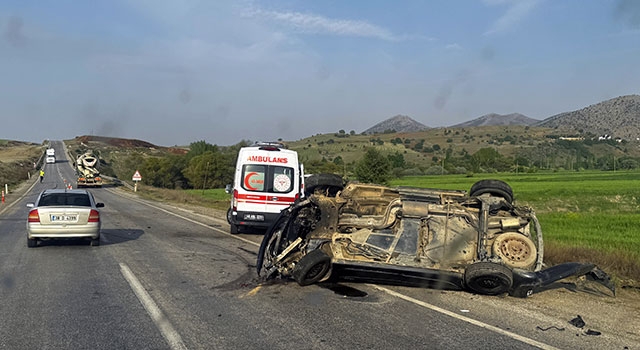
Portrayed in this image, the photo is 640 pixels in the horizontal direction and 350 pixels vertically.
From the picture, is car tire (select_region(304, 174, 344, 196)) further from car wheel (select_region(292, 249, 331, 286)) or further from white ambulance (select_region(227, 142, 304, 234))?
white ambulance (select_region(227, 142, 304, 234))

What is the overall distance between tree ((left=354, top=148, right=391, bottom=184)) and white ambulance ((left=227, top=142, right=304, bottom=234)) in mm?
41297

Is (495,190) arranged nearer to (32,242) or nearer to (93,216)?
(93,216)

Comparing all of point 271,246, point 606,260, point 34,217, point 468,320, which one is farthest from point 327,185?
point 34,217

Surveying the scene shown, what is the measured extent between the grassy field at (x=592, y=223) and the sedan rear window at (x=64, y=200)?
10.8 meters

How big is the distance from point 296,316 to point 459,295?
2714mm

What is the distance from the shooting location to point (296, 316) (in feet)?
22.0

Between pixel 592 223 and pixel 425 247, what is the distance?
69.3 feet

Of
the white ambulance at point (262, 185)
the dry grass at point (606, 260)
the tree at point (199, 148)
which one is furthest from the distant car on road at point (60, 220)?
the tree at point (199, 148)

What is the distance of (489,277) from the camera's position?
754cm

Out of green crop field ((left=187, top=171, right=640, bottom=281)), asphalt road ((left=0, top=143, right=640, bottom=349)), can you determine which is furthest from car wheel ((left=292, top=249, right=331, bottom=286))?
green crop field ((left=187, top=171, right=640, bottom=281))

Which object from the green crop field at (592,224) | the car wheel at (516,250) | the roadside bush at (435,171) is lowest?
the green crop field at (592,224)

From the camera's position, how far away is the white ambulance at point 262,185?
1571 centimetres

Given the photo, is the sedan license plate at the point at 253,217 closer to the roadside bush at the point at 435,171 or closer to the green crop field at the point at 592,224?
the green crop field at the point at 592,224

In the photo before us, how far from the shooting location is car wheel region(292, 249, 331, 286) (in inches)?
315
